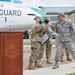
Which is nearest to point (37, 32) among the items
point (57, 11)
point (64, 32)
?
point (64, 32)

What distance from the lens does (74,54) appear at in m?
11.0

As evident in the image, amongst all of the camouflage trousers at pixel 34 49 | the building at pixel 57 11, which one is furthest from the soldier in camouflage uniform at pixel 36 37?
the building at pixel 57 11

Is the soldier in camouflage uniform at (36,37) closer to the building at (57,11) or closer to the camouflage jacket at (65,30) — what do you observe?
the camouflage jacket at (65,30)

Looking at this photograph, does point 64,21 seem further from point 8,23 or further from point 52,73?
point 8,23

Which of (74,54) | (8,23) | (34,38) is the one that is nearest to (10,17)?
(8,23)

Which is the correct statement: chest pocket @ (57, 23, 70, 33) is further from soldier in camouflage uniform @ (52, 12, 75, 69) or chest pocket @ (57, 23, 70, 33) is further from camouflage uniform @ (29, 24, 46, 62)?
camouflage uniform @ (29, 24, 46, 62)

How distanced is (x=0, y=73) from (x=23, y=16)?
5.14m

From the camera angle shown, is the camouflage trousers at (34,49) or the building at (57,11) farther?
the building at (57,11)

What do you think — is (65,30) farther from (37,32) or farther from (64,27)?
(37,32)

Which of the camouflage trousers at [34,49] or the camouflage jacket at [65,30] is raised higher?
the camouflage jacket at [65,30]

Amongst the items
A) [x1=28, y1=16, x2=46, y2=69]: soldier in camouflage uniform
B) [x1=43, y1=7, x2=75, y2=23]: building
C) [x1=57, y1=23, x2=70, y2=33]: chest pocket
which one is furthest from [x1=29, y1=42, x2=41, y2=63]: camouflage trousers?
[x1=43, y1=7, x2=75, y2=23]: building

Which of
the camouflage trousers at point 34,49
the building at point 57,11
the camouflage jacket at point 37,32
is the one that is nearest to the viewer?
the camouflage jacket at point 37,32

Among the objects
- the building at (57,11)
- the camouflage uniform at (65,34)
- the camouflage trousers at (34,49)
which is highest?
the building at (57,11)

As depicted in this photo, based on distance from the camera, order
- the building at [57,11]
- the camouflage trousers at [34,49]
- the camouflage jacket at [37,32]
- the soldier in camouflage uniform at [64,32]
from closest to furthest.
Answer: the soldier in camouflage uniform at [64,32] < the camouflage jacket at [37,32] < the camouflage trousers at [34,49] < the building at [57,11]
